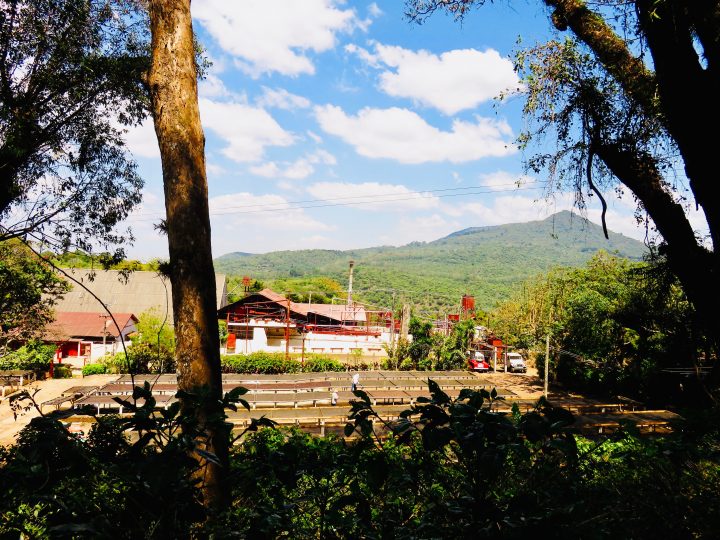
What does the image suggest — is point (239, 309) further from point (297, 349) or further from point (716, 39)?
point (716, 39)

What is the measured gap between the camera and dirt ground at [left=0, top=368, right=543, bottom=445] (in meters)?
12.7

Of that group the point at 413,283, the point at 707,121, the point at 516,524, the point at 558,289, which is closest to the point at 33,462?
the point at 516,524

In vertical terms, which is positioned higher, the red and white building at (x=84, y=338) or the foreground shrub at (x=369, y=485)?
the foreground shrub at (x=369, y=485)

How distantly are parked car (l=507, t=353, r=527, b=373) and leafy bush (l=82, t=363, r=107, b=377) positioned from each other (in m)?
19.8

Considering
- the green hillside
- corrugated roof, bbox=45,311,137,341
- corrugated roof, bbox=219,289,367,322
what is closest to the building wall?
corrugated roof, bbox=219,289,367,322

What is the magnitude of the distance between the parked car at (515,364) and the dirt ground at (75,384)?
541 millimetres

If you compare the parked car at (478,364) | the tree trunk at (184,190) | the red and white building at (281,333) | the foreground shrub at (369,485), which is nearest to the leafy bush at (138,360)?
the red and white building at (281,333)

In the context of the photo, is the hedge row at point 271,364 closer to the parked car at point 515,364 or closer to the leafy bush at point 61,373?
the leafy bush at point 61,373

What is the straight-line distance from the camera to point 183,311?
3428 millimetres

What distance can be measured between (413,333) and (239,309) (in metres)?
10.6

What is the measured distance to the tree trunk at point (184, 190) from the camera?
11.2 feet

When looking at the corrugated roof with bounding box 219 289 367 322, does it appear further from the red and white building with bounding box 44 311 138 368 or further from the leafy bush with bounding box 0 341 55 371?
the leafy bush with bounding box 0 341 55 371

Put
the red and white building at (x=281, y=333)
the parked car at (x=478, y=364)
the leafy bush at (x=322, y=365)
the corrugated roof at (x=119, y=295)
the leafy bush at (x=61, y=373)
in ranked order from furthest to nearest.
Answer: the corrugated roof at (x=119, y=295)
the red and white building at (x=281, y=333)
the parked car at (x=478, y=364)
the leafy bush at (x=322, y=365)
the leafy bush at (x=61, y=373)

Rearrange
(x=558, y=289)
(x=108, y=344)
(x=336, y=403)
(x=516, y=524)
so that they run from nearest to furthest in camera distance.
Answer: (x=516, y=524), (x=336, y=403), (x=558, y=289), (x=108, y=344)
